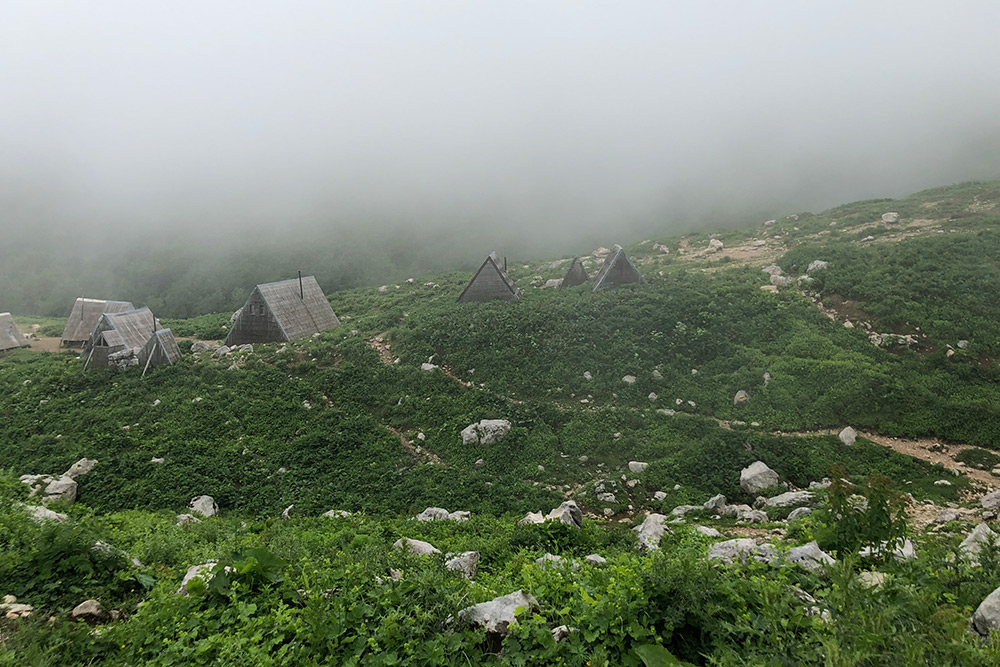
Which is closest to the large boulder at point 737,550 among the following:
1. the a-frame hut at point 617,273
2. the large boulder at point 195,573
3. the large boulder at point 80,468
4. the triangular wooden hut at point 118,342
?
the large boulder at point 195,573

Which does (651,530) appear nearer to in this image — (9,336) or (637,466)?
(637,466)

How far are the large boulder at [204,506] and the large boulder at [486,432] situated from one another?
7.50 metres

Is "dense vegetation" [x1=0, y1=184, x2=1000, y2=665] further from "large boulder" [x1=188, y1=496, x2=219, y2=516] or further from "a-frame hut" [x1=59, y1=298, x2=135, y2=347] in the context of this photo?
"a-frame hut" [x1=59, y1=298, x2=135, y2=347]

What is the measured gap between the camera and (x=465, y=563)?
7.24m

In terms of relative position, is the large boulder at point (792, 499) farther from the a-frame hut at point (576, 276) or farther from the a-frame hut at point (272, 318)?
the a-frame hut at point (272, 318)

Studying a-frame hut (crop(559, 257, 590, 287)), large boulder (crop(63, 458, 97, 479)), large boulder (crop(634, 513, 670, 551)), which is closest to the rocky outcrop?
large boulder (crop(634, 513, 670, 551))

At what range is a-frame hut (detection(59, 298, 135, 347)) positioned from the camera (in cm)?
3247

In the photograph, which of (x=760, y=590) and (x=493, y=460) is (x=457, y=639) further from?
(x=493, y=460)

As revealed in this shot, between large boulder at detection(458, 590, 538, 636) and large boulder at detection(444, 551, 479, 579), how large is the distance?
1790mm

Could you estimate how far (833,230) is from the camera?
32.9m

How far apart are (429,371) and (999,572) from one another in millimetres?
17508

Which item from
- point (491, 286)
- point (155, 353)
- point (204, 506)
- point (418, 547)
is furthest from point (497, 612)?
point (155, 353)

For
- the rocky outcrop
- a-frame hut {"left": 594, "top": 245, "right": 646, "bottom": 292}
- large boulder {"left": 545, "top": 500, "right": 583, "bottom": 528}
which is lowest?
the rocky outcrop

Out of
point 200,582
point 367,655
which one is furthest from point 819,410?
point 200,582
